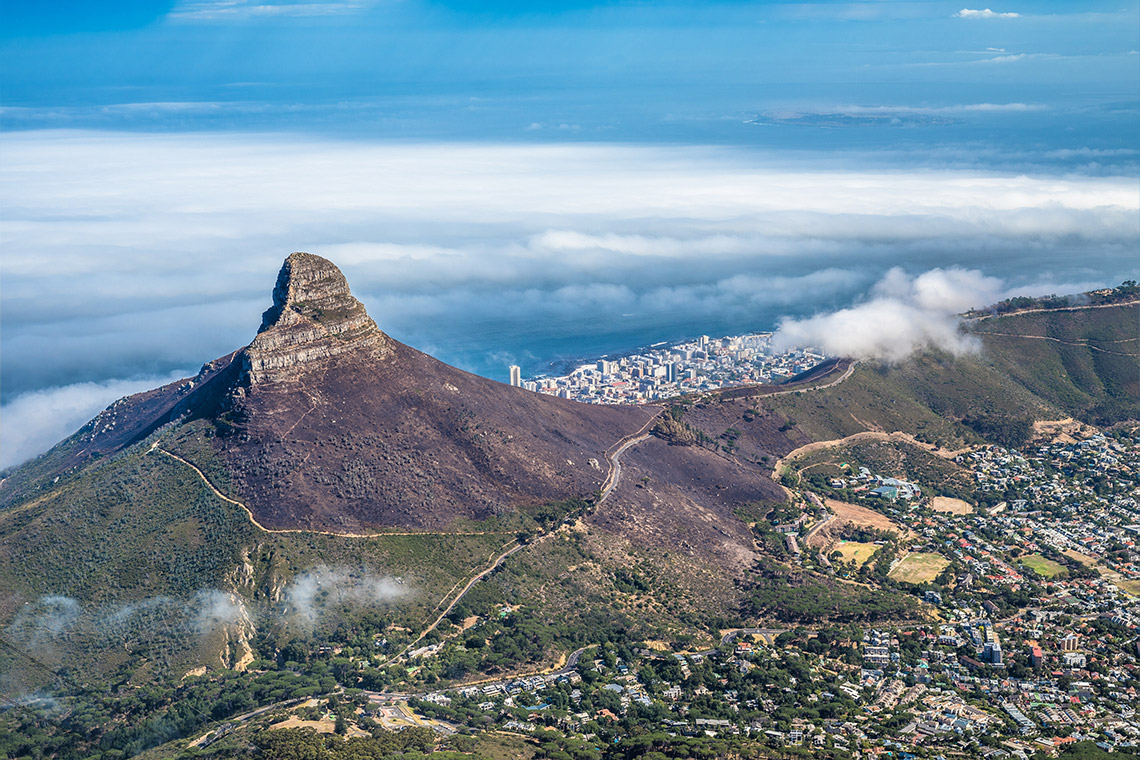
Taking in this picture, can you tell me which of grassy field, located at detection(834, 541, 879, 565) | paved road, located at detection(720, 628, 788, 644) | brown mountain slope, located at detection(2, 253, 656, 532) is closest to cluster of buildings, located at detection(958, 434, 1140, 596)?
grassy field, located at detection(834, 541, 879, 565)

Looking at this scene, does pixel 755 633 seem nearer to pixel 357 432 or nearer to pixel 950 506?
pixel 357 432

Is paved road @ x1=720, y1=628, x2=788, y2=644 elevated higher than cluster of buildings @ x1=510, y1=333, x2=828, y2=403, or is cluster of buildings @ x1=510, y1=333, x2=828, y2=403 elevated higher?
cluster of buildings @ x1=510, y1=333, x2=828, y2=403

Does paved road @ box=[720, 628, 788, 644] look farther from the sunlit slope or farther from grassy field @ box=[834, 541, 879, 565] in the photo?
the sunlit slope

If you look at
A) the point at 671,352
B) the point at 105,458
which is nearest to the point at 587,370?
the point at 671,352

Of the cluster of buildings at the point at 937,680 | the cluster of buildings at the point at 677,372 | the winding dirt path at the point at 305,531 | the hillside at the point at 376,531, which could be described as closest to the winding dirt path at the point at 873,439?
the hillside at the point at 376,531

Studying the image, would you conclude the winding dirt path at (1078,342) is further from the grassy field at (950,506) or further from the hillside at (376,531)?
the grassy field at (950,506)
